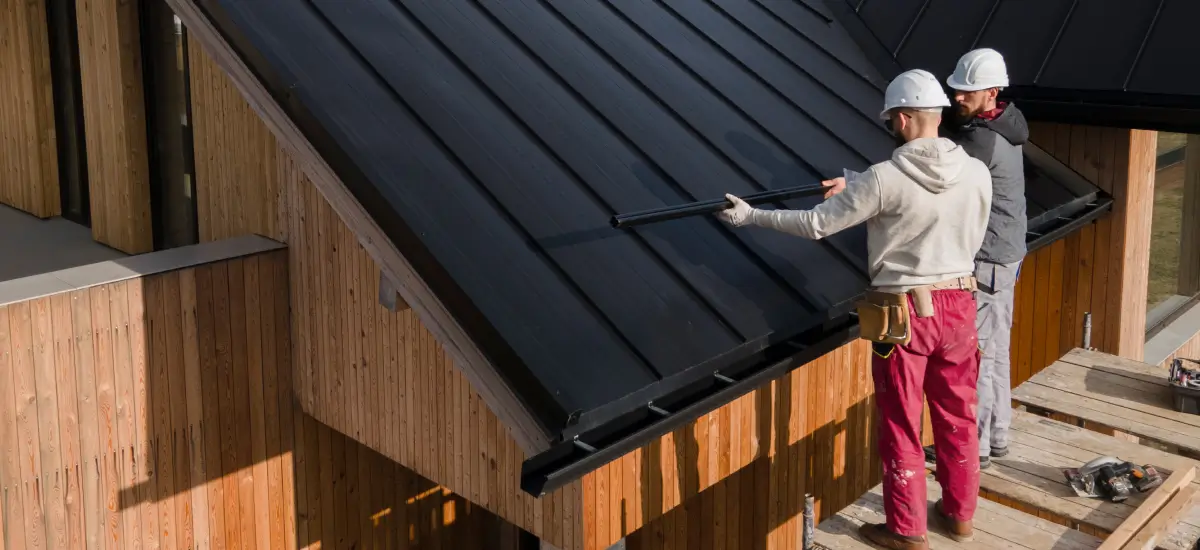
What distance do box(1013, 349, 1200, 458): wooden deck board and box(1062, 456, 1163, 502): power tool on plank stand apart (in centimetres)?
89

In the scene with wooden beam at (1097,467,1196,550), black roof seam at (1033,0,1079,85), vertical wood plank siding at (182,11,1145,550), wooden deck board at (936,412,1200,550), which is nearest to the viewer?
wooden beam at (1097,467,1196,550)

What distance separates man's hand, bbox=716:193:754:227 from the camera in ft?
16.9

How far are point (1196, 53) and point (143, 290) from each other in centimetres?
624

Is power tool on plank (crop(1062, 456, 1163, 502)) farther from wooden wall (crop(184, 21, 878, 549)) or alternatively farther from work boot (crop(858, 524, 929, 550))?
wooden wall (crop(184, 21, 878, 549))

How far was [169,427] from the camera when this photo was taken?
6309mm

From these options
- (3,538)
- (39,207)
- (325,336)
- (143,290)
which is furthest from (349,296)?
(39,207)

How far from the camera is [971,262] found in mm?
5008

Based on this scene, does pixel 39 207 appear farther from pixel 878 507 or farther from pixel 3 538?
pixel 878 507

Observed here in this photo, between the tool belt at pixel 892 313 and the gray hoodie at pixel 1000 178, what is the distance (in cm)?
100

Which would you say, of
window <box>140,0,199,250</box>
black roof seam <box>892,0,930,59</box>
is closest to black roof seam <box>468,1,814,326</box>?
window <box>140,0,199,250</box>

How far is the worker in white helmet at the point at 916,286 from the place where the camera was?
187 inches

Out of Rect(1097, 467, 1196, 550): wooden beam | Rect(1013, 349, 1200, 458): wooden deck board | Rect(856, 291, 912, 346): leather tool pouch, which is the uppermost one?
Rect(856, 291, 912, 346): leather tool pouch

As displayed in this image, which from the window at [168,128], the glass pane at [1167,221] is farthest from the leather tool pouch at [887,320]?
the glass pane at [1167,221]

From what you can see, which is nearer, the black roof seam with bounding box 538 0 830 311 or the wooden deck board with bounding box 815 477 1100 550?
the wooden deck board with bounding box 815 477 1100 550
